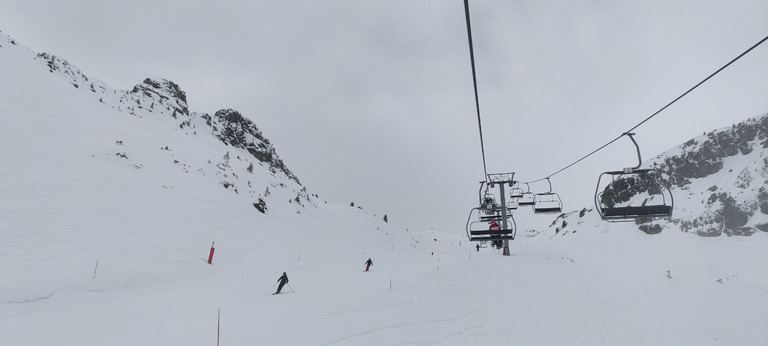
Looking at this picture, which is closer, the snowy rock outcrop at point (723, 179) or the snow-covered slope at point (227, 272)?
the snow-covered slope at point (227, 272)

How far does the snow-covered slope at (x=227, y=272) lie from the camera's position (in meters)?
8.98

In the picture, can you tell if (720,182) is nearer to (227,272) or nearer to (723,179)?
(723,179)

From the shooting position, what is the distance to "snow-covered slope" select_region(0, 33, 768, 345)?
8.98m

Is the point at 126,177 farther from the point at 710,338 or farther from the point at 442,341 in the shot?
the point at 710,338

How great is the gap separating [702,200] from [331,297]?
43.6 m

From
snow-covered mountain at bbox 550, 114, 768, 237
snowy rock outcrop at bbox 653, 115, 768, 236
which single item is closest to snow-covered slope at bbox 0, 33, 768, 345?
snowy rock outcrop at bbox 653, 115, 768, 236

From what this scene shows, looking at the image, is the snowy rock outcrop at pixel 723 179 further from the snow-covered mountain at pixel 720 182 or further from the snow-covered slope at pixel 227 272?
the snow-covered slope at pixel 227 272

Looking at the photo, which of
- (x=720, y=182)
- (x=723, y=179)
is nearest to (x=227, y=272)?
(x=720, y=182)

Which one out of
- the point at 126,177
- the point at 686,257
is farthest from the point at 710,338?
the point at 126,177

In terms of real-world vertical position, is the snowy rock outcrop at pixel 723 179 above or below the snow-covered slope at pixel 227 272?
above

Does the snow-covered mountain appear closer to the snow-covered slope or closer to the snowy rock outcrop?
the snowy rock outcrop

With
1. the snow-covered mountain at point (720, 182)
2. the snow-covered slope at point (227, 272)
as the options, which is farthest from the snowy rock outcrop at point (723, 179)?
the snow-covered slope at point (227, 272)

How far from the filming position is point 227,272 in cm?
1582

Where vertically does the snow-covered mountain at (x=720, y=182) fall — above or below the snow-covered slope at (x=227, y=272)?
above
